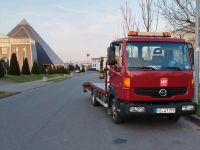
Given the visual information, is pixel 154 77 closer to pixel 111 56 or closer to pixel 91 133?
pixel 111 56

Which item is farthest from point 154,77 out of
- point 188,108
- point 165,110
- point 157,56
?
point 188,108

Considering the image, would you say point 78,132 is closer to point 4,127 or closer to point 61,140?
point 61,140

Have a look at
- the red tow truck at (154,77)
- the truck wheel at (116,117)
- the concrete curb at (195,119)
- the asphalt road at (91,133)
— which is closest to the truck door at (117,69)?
the red tow truck at (154,77)

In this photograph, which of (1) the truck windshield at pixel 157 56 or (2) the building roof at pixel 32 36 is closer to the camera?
(1) the truck windshield at pixel 157 56

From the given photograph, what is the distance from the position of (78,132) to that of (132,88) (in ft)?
5.71

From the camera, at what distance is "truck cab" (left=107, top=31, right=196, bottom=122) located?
9727 millimetres

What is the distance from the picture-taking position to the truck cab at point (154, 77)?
9.73m

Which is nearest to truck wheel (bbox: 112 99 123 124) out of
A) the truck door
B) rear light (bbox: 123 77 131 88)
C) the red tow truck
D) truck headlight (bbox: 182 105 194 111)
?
the red tow truck

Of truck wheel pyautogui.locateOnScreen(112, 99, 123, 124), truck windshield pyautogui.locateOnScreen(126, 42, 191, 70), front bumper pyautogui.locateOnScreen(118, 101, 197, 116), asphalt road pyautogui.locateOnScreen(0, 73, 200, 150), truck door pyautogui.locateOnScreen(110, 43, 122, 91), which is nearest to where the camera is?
asphalt road pyautogui.locateOnScreen(0, 73, 200, 150)

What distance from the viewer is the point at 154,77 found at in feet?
31.8

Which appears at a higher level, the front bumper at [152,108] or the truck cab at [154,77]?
the truck cab at [154,77]

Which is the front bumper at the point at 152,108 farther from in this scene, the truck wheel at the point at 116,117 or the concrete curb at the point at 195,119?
the concrete curb at the point at 195,119

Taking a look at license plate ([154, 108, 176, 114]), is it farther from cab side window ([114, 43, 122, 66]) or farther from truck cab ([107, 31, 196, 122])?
cab side window ([114, 43, 122, 66])

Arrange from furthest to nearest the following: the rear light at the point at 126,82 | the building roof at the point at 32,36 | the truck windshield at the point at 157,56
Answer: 1. the building roof at the point at 32,36
2. the truck windshield at the point at 157,56
3. the rear light at the point at 126,82
